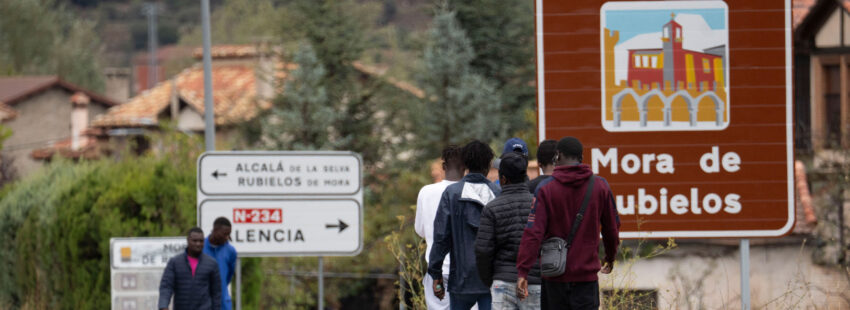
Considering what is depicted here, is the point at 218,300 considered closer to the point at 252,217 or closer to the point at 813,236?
the point at 252,217

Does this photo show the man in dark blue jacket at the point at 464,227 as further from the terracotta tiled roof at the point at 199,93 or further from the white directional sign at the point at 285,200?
the terracotta tiled roof at the point at 199,93

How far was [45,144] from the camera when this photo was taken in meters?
63.1

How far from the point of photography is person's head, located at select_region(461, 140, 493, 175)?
6.98 metres

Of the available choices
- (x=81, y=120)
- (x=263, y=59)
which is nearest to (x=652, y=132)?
(x=263, y=59)

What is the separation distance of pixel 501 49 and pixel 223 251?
96.1 feet

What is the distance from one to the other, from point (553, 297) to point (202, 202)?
6131 mm

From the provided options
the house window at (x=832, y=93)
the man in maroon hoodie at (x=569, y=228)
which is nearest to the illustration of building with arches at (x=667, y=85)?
the man in maroon hoodie at (x=569, y=228)

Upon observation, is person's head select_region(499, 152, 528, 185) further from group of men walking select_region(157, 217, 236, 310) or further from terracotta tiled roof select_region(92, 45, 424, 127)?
terracotta tiled roof select_region(92, 45, 424, 127)

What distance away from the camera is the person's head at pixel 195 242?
33.0 feet

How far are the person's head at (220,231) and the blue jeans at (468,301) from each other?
12.7 ft

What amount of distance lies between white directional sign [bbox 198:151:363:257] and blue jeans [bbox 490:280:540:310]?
201 inches

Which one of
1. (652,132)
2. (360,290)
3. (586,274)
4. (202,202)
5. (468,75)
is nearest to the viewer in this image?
(586,274)

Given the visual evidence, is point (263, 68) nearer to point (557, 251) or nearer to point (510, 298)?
point (510, 298)

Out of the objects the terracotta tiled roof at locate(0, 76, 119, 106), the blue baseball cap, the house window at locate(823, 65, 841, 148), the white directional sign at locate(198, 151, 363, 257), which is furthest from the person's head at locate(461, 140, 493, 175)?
the terracotta tiled roof at locate(0, 76, 119, 106)
